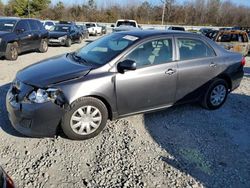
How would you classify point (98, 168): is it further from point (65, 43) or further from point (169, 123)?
point (65, 43)

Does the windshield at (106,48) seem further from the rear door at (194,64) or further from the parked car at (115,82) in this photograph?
the rear door at (194,64)

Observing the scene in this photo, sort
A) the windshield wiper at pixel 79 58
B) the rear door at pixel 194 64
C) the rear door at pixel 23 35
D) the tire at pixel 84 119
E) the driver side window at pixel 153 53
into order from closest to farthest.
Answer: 1. the tire at pixel 84 119
2. the driver side window at pixel 153 53
3. the windshield wiper at pixel 79 58
4. the rear door at pixel 194 64
5. the rear door at pixel 23 35

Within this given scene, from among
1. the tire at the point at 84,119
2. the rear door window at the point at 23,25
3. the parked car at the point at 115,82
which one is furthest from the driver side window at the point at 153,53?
the rear door window at the point at 23,25

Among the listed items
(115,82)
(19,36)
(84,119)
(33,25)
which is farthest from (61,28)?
(84,119)

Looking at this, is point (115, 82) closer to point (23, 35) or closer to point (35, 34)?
point (23, 35)

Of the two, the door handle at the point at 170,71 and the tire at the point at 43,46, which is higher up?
the door handle at the point at 170,71

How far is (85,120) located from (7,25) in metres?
8.65

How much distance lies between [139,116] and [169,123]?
0.56 m

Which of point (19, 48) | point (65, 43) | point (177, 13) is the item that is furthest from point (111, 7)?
point (19, 48)

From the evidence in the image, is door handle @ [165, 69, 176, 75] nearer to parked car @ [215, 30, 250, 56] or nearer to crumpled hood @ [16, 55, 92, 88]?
crumpled hood @ [16, 55, 92, 88]

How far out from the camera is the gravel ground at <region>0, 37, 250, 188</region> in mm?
3273

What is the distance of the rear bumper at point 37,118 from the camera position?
149 inches

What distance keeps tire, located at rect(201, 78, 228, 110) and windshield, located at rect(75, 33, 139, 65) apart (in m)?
1.91

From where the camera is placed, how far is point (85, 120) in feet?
13.4
